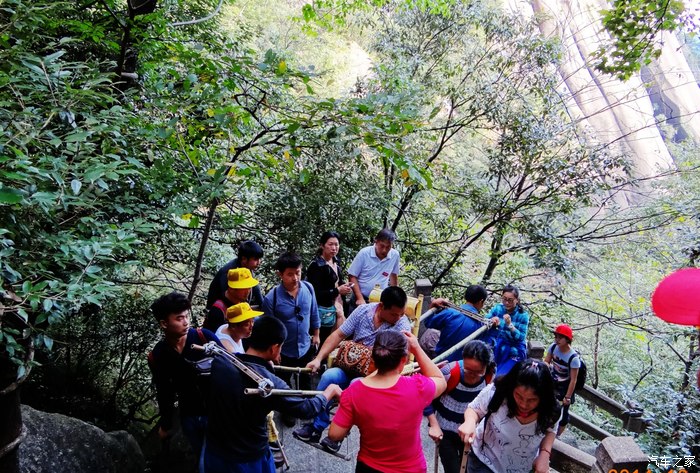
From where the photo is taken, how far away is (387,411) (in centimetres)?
294

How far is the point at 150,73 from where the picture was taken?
6.88 metres

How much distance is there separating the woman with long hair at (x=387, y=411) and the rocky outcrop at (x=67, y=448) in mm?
2502

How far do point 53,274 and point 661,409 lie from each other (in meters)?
7.36

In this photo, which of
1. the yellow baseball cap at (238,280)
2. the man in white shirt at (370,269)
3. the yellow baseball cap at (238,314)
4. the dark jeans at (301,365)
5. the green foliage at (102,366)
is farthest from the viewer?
the green foliage at (102,366)

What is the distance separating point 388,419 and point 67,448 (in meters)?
2.90

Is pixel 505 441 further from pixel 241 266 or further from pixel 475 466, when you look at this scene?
pixel 241 266

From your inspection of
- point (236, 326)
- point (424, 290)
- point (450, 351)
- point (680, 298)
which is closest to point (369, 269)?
point (424, 290)

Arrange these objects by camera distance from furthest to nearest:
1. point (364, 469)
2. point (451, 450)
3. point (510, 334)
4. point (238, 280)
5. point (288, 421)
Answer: point (510, 334)
point (288, 421)
point (238, 280)
point (451, 450)
point (364, 469)

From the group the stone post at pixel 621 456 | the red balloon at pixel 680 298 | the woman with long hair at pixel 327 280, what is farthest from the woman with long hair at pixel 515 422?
the woman with long hair at pixel 327 280

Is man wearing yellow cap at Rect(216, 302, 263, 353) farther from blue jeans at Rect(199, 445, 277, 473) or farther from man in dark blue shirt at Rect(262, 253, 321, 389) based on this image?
man in dark blue shirt at Rect(262, 253, 321, 389)

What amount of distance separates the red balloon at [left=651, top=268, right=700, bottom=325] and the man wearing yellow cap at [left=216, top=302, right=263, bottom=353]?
246cm

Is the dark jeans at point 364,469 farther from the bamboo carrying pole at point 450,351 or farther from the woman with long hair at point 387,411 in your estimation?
the bamboo carrying pole at point 450,351

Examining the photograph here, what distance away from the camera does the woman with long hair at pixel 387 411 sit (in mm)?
2955

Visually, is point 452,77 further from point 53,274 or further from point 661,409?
point 53,274
